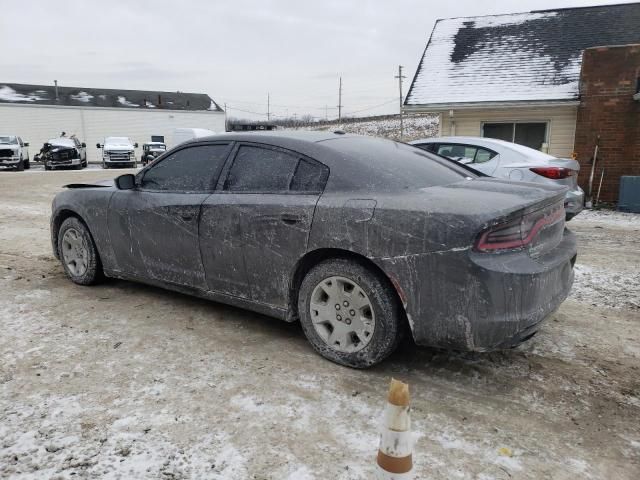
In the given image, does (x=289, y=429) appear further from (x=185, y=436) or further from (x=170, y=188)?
(x=170, y=188)

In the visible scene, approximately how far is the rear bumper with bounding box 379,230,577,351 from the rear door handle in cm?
68

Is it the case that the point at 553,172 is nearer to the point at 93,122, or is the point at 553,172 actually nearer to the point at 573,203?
the point at 573,203

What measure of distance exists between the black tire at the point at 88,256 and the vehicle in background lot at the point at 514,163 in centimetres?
487

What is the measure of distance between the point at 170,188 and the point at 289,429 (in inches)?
93.0

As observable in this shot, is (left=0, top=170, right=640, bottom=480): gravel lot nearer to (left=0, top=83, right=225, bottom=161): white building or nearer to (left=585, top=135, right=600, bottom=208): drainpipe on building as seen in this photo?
(left=585, top=135, right=600, bottom=208): drainpipe on building

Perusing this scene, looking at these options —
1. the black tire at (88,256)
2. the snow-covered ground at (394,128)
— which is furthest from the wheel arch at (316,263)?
the snow-covered ground at (394,128)

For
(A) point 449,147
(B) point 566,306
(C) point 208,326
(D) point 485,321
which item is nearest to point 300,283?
(C) point 208,326

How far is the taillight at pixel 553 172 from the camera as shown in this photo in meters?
7.28

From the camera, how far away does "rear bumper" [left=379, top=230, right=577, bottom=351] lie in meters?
2.72

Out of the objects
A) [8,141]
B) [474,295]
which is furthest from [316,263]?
[8,141]

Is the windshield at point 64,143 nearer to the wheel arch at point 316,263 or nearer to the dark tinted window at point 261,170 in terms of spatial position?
the dark tinted window at point 261,170

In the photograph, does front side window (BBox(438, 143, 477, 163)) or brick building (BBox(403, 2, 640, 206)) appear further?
brick building (BBox(403, 2, 640, 206))

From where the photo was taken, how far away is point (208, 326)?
4.05 m

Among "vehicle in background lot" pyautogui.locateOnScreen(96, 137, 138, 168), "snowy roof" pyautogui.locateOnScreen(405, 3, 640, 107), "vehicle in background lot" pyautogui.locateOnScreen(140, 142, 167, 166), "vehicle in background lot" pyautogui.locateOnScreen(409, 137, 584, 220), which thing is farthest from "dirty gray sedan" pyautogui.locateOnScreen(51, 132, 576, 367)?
"vehicle in background lot" pyautogui.locateOnScreen(140, 142, 167, 166)
